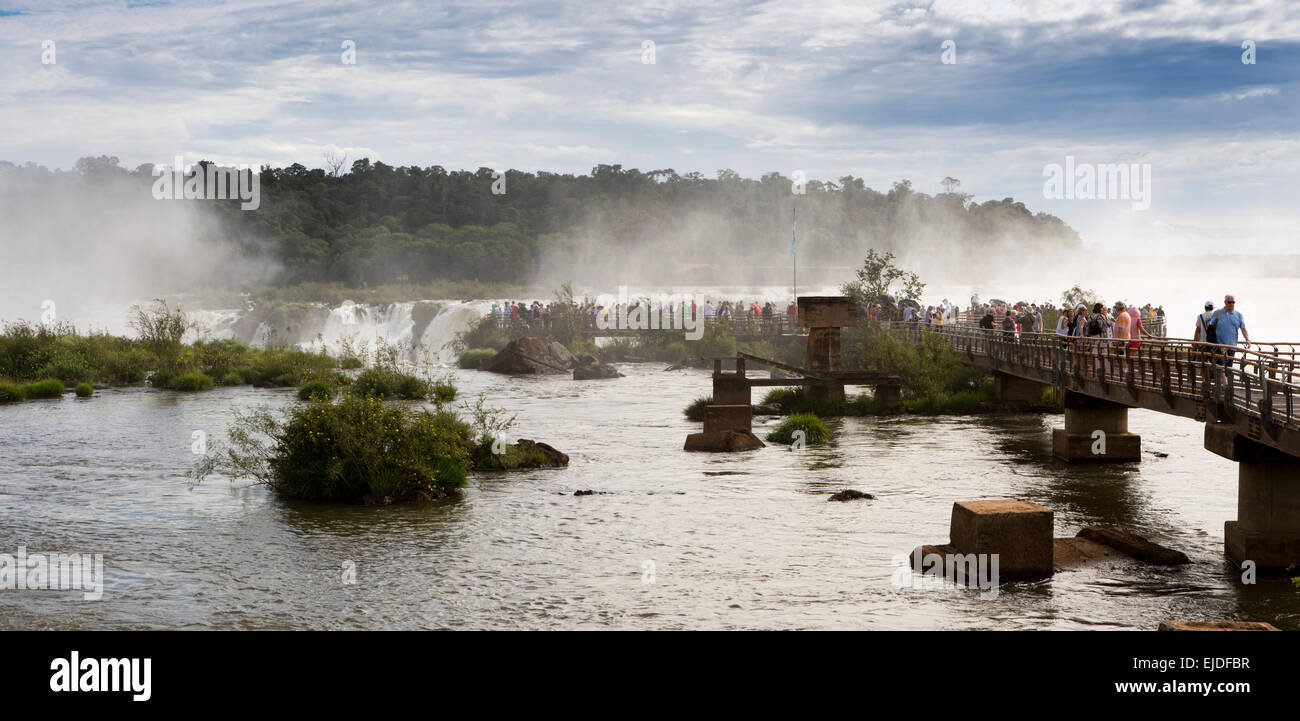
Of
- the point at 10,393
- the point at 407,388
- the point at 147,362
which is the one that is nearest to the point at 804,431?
the point at 407,388

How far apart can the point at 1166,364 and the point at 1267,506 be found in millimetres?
4396

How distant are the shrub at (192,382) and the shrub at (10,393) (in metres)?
5.42

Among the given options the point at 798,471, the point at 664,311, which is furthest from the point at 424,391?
the point at 664,311

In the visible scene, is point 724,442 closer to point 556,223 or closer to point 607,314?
point 607,314

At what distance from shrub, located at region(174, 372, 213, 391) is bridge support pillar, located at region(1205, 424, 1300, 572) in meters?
36.5

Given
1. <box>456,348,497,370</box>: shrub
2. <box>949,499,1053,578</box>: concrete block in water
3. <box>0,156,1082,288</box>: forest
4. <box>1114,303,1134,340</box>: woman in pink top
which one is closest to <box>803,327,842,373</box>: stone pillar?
<box>1114,303,1134,340</box>: woman in pink top

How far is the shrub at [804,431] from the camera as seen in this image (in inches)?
1085

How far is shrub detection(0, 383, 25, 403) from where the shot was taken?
38.0m

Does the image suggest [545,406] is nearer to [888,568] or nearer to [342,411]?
[342,411]

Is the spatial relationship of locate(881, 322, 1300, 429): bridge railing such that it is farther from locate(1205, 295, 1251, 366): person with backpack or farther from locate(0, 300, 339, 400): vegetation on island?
locate(0, 300, 339, 400): vegetation on island

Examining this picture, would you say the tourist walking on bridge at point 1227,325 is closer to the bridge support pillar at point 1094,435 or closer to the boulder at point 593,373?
the bridge support pillar at point 1094,435

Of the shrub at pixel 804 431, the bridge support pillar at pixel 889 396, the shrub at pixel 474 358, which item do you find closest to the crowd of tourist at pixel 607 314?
the shrub at pixel 474 358

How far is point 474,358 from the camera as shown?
188ft

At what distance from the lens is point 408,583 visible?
14.1 meters
